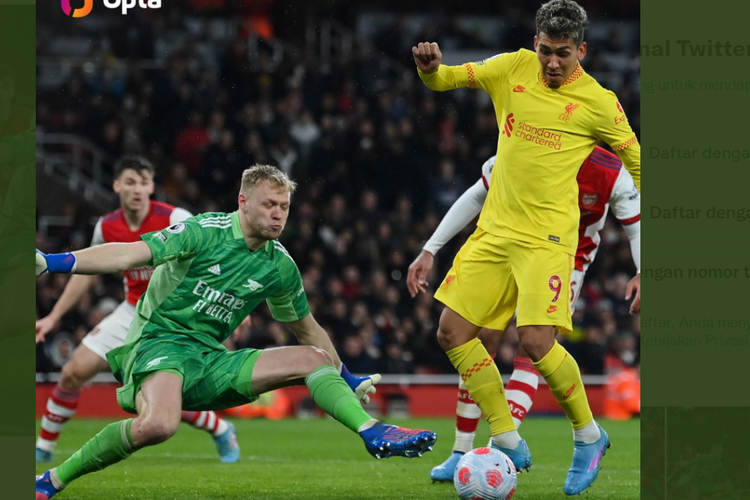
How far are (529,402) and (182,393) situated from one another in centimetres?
262

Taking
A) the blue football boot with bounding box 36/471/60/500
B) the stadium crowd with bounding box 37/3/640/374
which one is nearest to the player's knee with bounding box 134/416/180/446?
the blue football boot with bounding box 36/471/60/500

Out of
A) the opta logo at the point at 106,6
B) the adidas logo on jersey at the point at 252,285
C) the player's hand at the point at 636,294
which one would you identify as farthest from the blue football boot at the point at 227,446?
the opta logo at the point at 106,6

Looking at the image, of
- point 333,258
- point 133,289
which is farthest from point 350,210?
point 133,289

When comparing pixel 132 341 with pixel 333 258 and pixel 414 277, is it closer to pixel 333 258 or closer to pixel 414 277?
pixel 414 277

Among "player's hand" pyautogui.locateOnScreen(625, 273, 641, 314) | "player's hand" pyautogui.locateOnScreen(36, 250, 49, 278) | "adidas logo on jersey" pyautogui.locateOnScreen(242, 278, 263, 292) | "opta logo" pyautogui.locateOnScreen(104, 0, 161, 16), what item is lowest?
"player's hand" pyautogui.locateOnScreen(625, 273, 641, 314)

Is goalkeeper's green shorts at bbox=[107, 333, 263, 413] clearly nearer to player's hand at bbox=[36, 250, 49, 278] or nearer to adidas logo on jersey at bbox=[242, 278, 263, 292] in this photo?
adidas logo on jersey at bbox=[242, 278, 263, 292]

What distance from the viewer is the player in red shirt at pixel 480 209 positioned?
266 inches

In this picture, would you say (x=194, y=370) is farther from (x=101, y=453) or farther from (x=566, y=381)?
(x=566, y=381)

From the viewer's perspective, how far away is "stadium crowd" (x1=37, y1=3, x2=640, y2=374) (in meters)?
14.6

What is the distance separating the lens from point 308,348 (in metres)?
5.58

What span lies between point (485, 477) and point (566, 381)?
959 millimetres

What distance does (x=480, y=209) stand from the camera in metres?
6.93

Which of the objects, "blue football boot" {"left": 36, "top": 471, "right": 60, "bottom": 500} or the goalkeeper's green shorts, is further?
the goalkeeper's green shorts

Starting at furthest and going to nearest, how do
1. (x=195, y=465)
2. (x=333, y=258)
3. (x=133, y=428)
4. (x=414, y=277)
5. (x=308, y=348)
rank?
(x=333, y=258)
(x=195, y=465)
(x=414, y=277)
(x=308, y=348)
(x=133, y=428)
